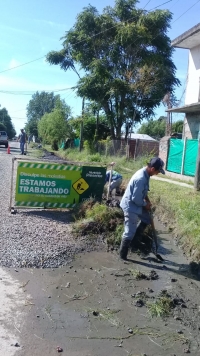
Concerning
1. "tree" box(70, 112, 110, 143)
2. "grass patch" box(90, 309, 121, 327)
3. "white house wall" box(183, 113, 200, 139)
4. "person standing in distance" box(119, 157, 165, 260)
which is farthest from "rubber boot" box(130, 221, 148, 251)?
"tree" box(70, 112, 110, 143)

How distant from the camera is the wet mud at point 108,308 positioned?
380 centimetres

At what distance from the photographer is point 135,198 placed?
20.9ft

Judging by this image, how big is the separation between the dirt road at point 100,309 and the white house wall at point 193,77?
50.9 ft

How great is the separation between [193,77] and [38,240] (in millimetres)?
16288

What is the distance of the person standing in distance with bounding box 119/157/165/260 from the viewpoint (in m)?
6.33

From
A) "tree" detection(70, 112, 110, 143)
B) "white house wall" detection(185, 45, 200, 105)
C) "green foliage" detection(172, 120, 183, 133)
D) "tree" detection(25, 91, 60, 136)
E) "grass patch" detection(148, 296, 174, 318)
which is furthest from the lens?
"tree" detection(25, 91, 60, 136)

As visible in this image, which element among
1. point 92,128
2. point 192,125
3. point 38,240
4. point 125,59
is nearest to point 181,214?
point 38,240

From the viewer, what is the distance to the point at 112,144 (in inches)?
1068

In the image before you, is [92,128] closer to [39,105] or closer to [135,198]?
[135,198]

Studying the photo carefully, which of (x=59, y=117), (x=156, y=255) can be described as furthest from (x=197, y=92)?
(x=59, y=117)

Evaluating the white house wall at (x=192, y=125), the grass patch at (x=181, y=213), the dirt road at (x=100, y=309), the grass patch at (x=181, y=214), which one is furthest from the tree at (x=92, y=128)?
the dirt road at (x=100, y=309)

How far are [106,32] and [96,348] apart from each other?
90.7 feet

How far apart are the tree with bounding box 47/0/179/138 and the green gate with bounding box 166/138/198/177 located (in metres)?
9.16

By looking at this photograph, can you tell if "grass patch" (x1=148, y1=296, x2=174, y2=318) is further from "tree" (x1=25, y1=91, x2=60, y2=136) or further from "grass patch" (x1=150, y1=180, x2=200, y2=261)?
"tree" (x1=25, y1=91, x2=60, y2=136)
